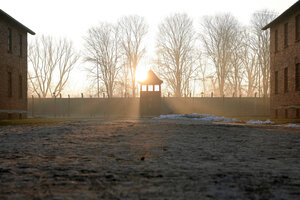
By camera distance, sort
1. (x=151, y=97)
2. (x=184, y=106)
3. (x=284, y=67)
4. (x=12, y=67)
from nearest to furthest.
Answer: (x=284, y=67), (x=12, y=67), (x=151, y=97), (x=184, y=106)

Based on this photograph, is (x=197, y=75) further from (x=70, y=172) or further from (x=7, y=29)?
(x=70, y=172)

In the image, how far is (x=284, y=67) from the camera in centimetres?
1886

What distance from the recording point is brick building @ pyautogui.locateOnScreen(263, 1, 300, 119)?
17.4m

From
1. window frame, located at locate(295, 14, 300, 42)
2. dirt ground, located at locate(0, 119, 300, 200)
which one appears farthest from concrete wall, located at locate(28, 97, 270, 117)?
dirt ground, located at locate(0, 119, 300, 200)

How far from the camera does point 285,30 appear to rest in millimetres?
18938

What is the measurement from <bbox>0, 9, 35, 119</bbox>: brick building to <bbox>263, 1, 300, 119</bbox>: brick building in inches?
635

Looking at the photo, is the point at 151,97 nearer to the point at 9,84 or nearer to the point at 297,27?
the point at 9,84

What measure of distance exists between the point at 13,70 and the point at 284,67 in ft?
54.5

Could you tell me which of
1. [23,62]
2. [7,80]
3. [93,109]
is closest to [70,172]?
[7,80]

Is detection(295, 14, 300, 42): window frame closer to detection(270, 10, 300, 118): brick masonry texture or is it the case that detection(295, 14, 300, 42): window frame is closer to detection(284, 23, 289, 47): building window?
detection(270, 10, 300, 118): brick masonry texture

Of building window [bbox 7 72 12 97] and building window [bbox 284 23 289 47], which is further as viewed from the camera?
building window [bbox 7 72 12 97]

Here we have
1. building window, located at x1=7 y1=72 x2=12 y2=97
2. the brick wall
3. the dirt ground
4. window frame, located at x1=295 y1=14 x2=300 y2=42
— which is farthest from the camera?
building window, located at x1=7 y1=72 x2=12 y2=97

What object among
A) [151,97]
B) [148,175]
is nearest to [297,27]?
[151,97]

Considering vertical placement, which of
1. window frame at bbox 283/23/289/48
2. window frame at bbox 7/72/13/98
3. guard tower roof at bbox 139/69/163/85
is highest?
window frame at bbox 283/23/289/48
